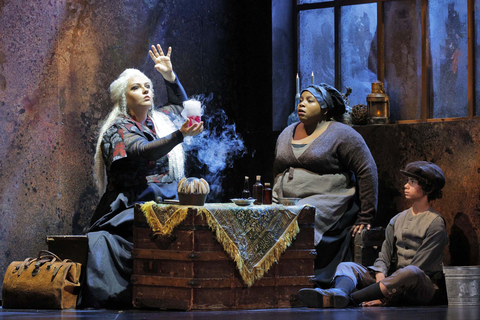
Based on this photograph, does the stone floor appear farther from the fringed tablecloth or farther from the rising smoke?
the rising smoke

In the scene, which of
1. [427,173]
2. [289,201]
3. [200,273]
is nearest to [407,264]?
[427,173]

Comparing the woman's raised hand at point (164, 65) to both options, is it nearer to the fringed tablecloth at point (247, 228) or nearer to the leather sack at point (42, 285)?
the fringed tablecloth at point (247, 228)

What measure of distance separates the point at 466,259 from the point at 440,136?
100cm

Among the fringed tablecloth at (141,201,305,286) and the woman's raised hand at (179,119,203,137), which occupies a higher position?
the woman's raised hand at (179,119,203,137)

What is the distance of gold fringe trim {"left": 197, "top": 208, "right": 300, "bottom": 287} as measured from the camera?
4051 mm

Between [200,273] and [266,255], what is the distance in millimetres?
442

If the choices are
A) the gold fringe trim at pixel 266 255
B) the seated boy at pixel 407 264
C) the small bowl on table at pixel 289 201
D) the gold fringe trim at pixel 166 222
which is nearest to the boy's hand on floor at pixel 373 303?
the seated boy at pixel 407 264

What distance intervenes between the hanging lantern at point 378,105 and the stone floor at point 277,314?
2.02 meters

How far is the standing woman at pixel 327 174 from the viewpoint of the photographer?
482cm

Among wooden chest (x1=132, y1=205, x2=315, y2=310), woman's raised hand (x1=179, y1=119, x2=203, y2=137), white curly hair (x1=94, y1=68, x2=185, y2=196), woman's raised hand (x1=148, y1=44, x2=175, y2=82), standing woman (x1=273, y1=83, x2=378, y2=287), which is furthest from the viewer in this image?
woman's raised hand (x1=148, y1=44, x2=175, y2=82)

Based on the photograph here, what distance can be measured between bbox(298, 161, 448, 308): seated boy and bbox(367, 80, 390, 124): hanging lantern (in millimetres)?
1056

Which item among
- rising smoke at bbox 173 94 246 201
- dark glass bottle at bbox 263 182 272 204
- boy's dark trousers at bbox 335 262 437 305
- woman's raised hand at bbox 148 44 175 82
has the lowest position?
boy's dark trousers at bbox 335 262 437 305

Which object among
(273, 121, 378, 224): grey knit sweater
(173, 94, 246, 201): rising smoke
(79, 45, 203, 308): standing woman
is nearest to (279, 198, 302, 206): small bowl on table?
(273, 121, 378, 224): grey knit sweater

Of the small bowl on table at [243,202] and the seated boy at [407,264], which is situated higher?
the small bowl on table at [243,202]
